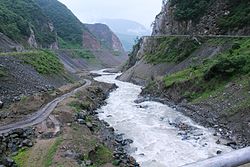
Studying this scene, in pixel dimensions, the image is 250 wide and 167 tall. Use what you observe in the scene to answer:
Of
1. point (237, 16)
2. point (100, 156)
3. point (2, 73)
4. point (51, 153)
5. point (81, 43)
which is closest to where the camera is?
point (51, 153)

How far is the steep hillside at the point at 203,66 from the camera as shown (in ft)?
108

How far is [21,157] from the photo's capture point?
21453 millimetres

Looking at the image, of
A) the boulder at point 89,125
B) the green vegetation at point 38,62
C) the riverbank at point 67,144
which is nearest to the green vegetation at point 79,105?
the riverbank at point 67,144

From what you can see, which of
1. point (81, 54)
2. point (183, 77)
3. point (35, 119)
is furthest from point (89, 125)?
point (81, 54)

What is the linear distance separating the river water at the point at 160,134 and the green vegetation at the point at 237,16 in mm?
21109

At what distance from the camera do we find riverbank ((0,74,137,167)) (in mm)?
20797

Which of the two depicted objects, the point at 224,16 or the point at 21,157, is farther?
the point at 224,16

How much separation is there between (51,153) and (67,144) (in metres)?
1.80

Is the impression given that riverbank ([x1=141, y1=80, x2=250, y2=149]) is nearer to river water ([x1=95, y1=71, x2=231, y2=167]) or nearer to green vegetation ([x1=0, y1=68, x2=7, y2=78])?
river water ([x1=95, y1=71, x2=231, y2=167])

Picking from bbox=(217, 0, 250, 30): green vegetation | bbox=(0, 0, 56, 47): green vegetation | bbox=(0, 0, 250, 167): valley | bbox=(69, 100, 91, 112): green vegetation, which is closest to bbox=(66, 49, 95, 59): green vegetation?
bbox=(0, 0, 56, 47): green vegetation

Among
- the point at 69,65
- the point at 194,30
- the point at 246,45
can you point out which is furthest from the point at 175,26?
the point at 69,65

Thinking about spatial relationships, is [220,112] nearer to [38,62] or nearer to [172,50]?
[172,50]

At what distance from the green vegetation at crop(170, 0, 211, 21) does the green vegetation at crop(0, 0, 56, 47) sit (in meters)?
45.4

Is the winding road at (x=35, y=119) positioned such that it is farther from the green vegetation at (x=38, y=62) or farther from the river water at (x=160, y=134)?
the green vegetation at (x=38, y=62)
